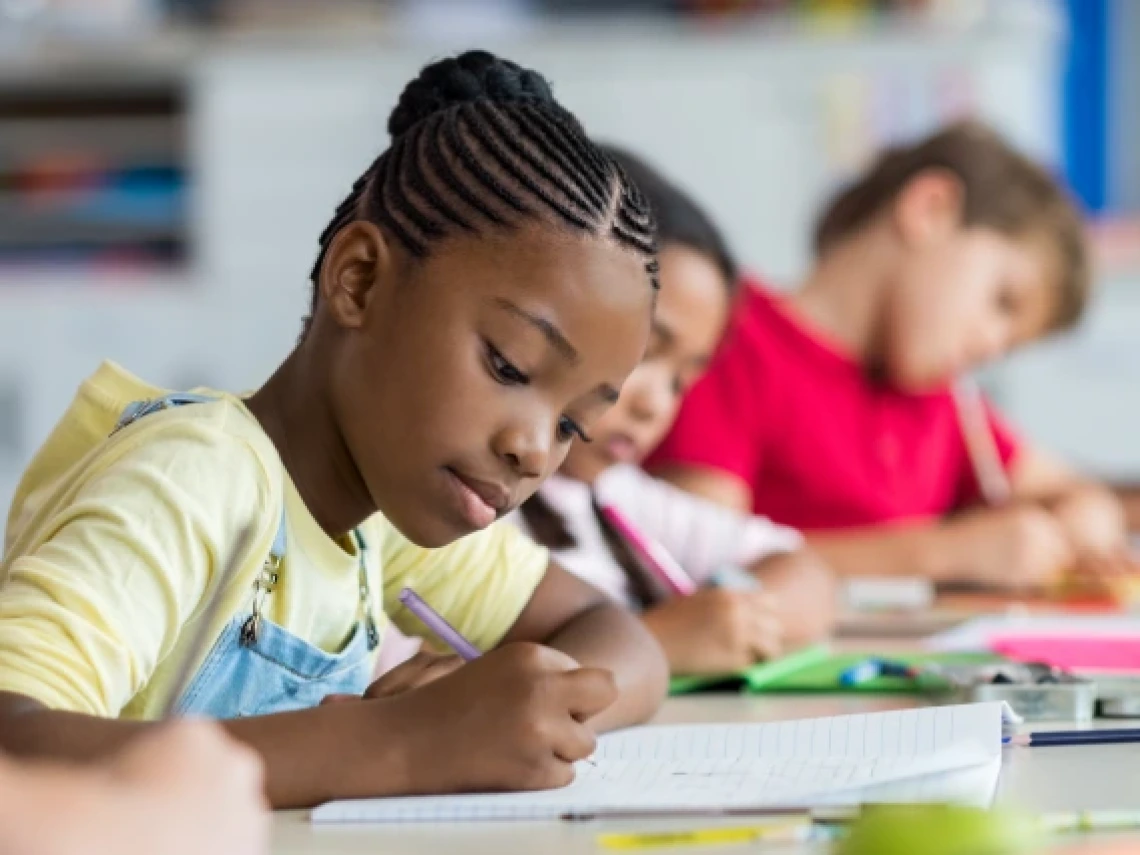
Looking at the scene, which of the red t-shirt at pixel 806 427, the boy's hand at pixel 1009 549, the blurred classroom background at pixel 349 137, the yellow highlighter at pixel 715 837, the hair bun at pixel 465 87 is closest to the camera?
the yellow highlighter at pixel 715 837

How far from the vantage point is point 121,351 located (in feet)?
12.7

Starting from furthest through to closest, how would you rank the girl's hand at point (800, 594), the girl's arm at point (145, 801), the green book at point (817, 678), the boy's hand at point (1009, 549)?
the boy's hand at point (1009, 549), the girl's hand at point (800, 594), the green book at point (817, 678), the girl's arm at point (145, 801)

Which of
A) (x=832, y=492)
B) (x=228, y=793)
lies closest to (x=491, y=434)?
(x=228, y=793)

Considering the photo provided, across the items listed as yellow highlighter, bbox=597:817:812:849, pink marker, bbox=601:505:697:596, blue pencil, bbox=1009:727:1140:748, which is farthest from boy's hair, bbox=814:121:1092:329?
yellow highlighter, bbox=597:817:812:849

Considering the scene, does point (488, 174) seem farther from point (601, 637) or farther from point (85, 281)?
point (85, 281)

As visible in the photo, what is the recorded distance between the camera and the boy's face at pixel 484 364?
0.77 metres

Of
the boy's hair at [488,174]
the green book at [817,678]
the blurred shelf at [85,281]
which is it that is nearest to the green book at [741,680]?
the green book at [817,678]

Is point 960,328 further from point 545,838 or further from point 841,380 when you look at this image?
point 545,838

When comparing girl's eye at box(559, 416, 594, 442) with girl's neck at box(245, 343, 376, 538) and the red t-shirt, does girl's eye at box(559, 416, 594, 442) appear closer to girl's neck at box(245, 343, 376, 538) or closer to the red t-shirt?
girl's neck at box(245, 343, 376, 538)

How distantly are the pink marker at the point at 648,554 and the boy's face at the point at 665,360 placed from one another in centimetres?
4

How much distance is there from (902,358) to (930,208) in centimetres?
19

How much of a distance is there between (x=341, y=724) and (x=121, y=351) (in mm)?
3314

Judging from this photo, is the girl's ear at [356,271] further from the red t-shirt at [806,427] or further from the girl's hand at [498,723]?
the red t-shirt at [806,427]

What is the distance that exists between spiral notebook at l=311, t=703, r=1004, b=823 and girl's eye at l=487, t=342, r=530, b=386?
17 cm
